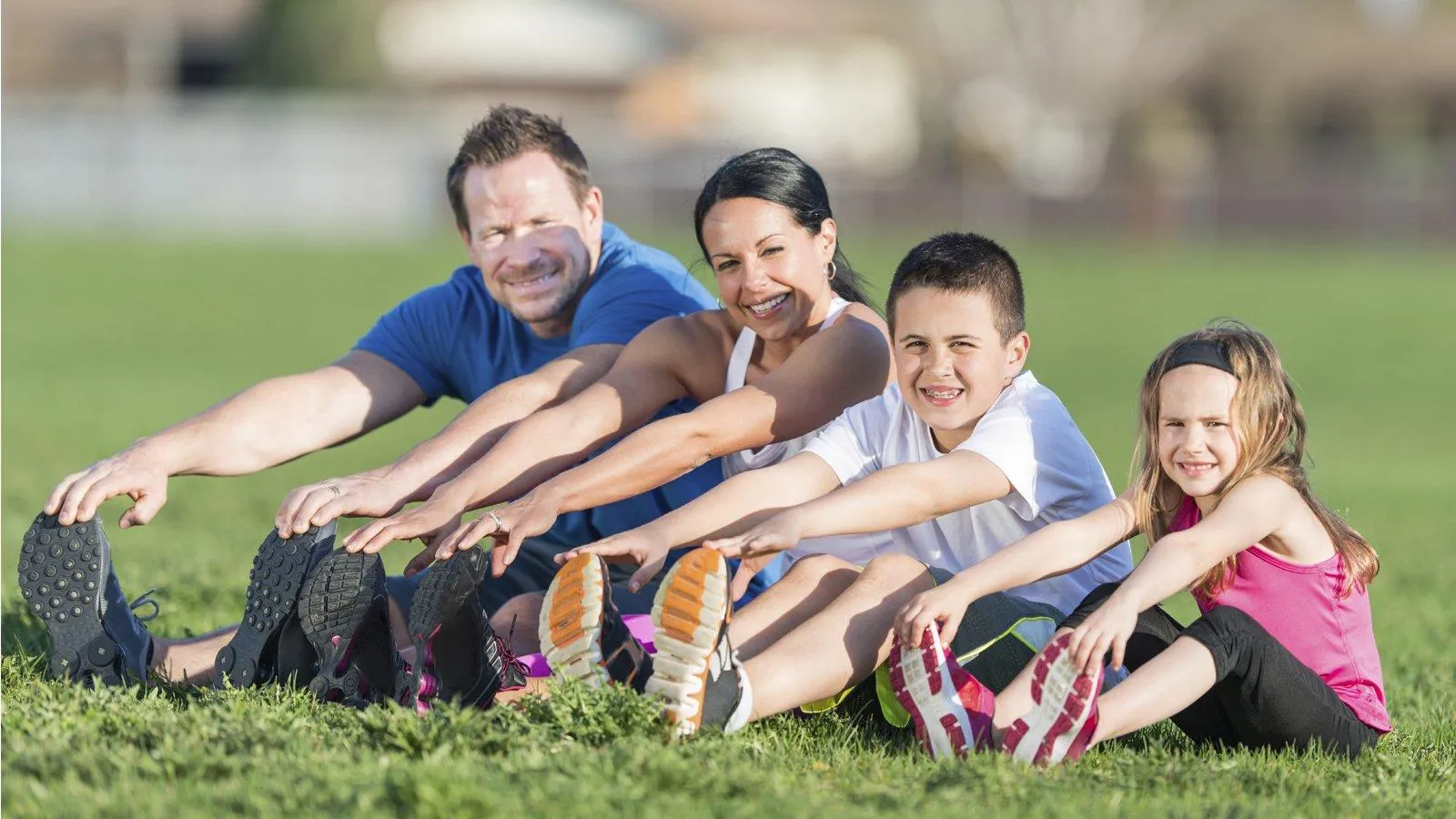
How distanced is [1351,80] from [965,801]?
51.2 m

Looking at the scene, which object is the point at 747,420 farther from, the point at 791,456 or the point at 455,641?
the point at 455,641

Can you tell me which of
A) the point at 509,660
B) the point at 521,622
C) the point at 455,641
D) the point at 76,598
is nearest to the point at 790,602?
the point at 509,660

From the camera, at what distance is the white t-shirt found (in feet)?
14.1

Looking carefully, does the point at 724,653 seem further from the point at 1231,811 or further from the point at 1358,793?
the point at 1358,793

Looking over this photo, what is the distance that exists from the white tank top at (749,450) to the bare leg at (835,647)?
2.30 ft

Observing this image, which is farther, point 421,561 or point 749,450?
point 749,450

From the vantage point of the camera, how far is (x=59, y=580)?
431 cm

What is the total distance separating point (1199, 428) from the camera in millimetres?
4082

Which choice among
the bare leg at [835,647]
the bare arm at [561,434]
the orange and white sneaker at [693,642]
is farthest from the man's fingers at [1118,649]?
the bare arm at [561,434]

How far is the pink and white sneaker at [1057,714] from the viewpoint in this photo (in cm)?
376

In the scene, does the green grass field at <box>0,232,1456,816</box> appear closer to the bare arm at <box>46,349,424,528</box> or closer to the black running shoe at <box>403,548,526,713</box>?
the black running shoe at <box>403,548,526,713</box>

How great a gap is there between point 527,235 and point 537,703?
6.04 ft

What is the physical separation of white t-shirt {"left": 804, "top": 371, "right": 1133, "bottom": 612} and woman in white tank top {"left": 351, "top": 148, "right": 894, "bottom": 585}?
16cm

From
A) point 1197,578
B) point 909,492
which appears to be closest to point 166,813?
point 909,492
